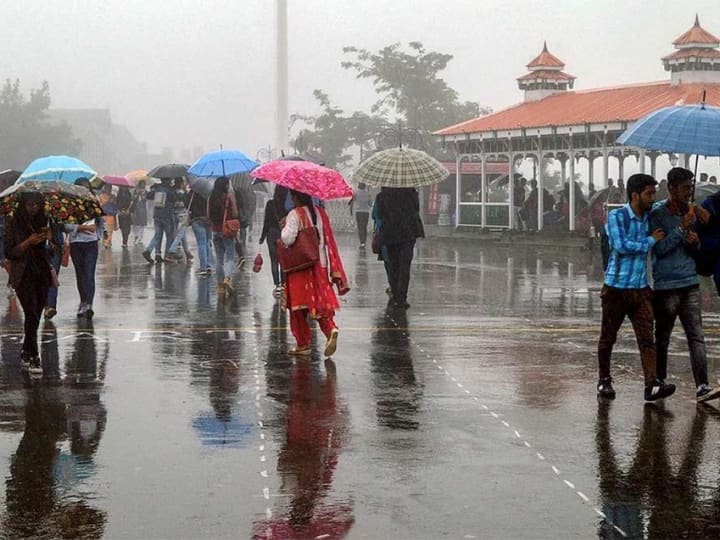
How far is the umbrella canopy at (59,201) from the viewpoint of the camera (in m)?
10.6

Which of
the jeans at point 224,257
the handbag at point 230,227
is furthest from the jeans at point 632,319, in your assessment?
the handbag at point 230,227

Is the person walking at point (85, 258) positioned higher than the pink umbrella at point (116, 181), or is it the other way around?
the pink umbrella at point (116, 181)

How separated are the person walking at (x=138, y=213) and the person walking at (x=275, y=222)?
603 inches

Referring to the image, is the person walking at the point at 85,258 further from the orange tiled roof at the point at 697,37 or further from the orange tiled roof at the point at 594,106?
the orange tiled roof at the point at 697,37

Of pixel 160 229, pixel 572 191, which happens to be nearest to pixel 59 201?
pixel 160 229

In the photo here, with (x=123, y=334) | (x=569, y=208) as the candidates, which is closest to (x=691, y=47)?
(x=569, y=208)

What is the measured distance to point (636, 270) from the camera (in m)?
9.10

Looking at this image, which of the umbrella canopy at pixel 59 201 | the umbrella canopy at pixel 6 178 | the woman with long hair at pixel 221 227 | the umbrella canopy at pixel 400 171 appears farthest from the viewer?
the woman with long hair at pixel 221 227

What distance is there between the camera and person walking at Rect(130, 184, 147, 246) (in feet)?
108

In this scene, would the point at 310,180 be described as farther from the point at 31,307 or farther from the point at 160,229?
the point at 160,229

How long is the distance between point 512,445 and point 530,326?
6337mm

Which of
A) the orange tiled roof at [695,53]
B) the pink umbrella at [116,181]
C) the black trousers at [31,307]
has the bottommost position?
the black trousers at [31,307]

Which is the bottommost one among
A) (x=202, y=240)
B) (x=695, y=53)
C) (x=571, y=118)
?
(x=202, y=240)

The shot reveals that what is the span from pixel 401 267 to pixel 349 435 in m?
7.76
